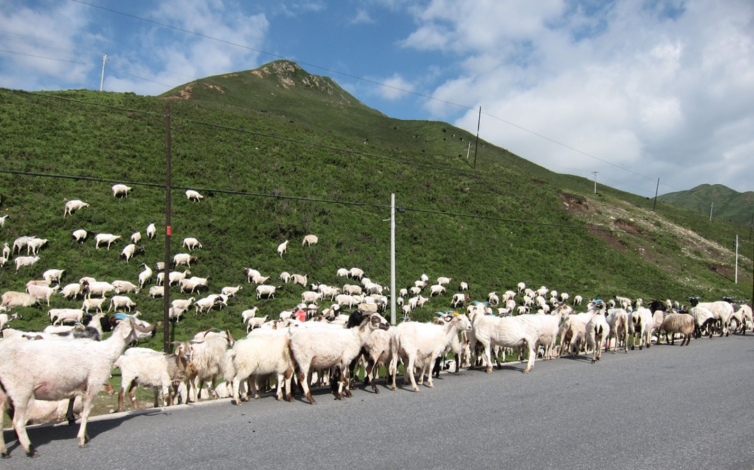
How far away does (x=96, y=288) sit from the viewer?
76.9 feet

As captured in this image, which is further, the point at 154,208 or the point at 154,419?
the point at 154,208

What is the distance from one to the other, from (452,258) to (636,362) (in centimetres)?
2625

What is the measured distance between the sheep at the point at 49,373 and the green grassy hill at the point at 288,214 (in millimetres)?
10122

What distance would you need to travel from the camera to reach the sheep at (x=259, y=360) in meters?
9.81

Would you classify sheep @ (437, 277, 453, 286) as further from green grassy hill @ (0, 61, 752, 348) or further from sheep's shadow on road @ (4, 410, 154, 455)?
sheep's shadow on road @ (4, 410, 154, 455)

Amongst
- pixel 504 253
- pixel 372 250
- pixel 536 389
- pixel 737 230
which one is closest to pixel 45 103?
pixel 372 250

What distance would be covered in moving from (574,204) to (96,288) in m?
61.0

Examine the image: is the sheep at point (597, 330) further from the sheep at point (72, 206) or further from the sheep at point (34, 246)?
the sheep at point (72, 206)

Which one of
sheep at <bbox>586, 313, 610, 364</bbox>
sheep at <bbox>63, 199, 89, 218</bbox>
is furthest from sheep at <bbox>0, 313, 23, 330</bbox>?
sheep at <bbox>586, 313, 610, 364</bbox>

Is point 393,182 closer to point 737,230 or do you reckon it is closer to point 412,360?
point 412,360

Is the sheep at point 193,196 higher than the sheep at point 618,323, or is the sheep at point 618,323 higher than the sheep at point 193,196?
the sheep at point 193,196

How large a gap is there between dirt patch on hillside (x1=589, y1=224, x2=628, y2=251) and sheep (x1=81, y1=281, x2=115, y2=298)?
176 ft

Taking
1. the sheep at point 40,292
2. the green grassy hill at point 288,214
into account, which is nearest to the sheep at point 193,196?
the green grassy hill at point 288,214

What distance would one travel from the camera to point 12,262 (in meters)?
25.6
